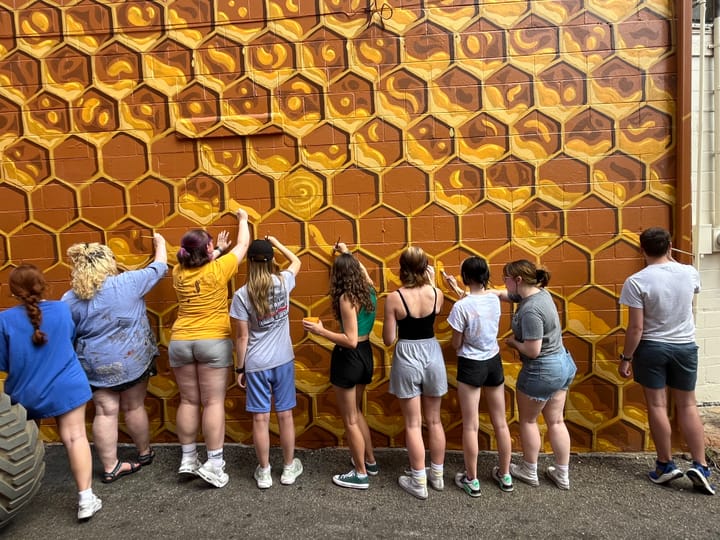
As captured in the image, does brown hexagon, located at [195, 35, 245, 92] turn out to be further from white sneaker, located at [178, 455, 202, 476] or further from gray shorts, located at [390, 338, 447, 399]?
white sneaker, located at [178, 455, 202, 476]

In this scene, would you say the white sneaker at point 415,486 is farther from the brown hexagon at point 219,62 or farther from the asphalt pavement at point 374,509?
the brown hexagon at point 219,62

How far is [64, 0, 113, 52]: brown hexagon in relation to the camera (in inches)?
149

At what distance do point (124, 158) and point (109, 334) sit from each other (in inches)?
58.3

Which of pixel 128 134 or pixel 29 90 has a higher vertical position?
pixel 29 90

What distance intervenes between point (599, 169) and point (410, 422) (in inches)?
96.2

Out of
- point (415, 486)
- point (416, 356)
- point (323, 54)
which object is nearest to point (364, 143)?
point (323, 54)

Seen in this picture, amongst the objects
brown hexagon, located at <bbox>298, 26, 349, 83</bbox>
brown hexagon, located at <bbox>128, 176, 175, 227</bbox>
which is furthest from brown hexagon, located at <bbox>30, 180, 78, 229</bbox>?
brown hexagon, located at <bbox>298, 26, 349, 83</bbox>

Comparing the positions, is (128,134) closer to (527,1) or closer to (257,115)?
(257,115)

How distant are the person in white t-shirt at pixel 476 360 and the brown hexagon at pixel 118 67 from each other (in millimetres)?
3080

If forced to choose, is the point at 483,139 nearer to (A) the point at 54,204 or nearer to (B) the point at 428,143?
(B) the point at 428,143

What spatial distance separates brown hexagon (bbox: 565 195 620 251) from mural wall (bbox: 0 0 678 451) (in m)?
0.01

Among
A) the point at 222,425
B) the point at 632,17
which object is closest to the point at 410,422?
the point at 222,425

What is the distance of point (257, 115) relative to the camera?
3.76 meters

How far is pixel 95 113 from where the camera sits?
3.84m
